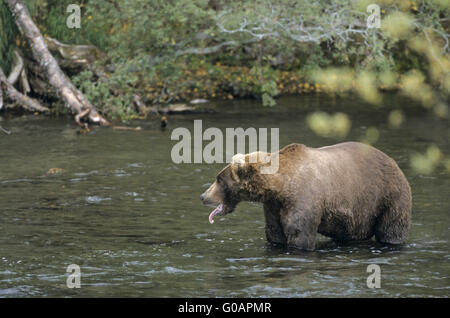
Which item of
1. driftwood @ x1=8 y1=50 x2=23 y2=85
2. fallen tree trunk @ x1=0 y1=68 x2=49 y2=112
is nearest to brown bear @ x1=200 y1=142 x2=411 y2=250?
fallen tree trunk @ x1=0 y1=68 x2=49 y2=112

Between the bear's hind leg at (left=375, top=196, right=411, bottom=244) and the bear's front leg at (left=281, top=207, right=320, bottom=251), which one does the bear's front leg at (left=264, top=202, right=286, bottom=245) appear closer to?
the bear's front leg at (left=281, top=207, right=320, bottom=251)

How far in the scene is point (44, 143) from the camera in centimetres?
1828

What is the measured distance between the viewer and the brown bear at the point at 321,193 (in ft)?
30.2

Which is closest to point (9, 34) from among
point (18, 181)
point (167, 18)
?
point (167, 18)

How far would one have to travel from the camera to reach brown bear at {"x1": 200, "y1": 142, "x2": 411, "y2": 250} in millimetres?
9203

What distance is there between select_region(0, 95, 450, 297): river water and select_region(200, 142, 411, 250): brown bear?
28 cm

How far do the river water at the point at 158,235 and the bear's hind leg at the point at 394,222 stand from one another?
21 cm

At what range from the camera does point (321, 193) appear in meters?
9.28

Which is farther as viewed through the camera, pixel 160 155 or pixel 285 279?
pixel 160 155

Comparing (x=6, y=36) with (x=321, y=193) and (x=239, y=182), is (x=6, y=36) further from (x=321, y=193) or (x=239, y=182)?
(x=321, y=193)

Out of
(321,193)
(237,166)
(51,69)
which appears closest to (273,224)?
(321,193)

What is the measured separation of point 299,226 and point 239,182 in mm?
838
